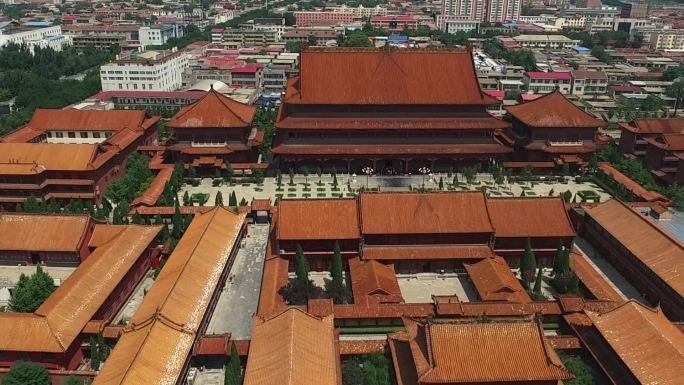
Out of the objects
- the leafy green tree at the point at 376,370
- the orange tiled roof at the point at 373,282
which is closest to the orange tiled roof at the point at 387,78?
the orange tiled roof at the point at 373,282

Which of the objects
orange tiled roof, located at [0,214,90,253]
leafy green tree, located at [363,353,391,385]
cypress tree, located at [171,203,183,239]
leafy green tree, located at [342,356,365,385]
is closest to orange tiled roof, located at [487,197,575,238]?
leafy green tree, located at [363,353,391,385]

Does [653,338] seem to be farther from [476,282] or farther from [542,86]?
[542,86]

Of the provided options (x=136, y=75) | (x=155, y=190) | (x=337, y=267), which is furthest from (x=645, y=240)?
(x=136, y=75)

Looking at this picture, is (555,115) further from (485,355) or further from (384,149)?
(485,355)

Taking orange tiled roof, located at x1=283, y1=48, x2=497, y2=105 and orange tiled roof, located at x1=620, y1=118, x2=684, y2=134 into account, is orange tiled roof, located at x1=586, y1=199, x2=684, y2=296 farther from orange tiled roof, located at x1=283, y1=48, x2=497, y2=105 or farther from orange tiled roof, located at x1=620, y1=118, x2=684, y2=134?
orange tiled roof, located at x1=620, y1=118, x2=684, y2=134

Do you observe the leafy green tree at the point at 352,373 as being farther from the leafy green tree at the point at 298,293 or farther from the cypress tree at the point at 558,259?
the cypress tree at the point at 558,259

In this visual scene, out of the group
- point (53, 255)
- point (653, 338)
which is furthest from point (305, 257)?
point (653, 338)
